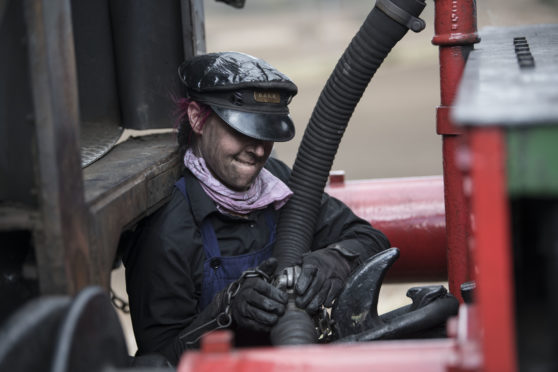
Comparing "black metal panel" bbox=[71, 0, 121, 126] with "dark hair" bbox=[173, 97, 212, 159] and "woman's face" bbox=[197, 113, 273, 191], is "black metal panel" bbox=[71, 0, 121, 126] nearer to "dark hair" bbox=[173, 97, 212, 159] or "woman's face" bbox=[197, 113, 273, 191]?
"dark hair" bbox=[173, 97, 212, 159]

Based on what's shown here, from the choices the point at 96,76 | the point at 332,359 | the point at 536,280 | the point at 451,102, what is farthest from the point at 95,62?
the point at 536,280

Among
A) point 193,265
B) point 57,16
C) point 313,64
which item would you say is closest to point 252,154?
point 193,265

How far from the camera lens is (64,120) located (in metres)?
1.35

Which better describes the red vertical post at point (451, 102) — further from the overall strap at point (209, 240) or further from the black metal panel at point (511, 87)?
the overall strap at point (209, 240)

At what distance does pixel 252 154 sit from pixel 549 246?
124 cm

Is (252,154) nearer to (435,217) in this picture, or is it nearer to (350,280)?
(350,280)

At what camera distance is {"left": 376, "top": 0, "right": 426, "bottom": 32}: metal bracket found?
2049mm

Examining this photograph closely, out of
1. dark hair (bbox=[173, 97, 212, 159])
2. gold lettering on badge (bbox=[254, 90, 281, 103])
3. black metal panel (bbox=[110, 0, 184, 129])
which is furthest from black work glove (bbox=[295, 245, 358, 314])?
black metal panel (bbox=[110, 0, 184, 129])

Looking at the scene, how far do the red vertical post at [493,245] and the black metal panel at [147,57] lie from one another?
1.74 metres

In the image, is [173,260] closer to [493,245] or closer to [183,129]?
[183,129]

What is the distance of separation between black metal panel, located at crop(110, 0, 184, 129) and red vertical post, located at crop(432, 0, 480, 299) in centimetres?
93

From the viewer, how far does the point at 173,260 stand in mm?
1967

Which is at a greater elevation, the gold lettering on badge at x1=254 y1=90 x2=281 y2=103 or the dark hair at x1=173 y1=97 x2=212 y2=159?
the gold lettering on badge at x1=254 y1=90 x2=281 y2=103

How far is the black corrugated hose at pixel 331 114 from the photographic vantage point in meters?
2.07
